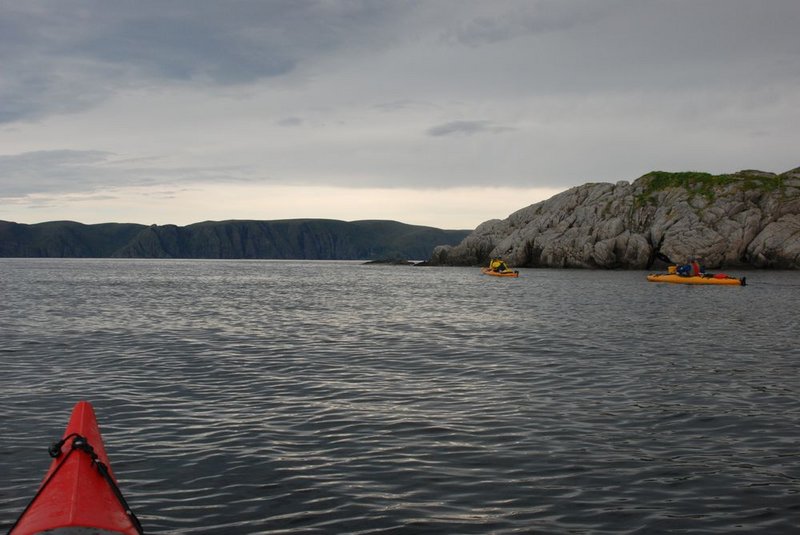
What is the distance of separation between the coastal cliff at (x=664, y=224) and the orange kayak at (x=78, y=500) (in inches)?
3827

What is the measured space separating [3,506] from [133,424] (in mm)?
4063

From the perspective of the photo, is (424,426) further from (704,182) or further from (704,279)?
(704,182)

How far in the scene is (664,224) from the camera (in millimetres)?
100500

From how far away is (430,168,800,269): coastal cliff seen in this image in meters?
94.0

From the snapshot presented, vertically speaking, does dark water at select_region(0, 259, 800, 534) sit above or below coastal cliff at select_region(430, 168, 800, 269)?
below

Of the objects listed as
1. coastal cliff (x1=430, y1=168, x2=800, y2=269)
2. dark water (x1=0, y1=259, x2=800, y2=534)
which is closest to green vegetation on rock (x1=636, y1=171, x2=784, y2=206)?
coastal cliff (x1=430, y1=168, x2=800, y2=269)

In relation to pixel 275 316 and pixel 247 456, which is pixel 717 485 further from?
pixel 275 316

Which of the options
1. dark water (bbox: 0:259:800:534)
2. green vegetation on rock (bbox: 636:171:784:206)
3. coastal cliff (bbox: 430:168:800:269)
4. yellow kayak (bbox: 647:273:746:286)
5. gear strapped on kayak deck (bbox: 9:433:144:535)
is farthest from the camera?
green vegetation on rock (bbox: 636:171:784:206)

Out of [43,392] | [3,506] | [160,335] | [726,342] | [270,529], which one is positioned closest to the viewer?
[270,529]

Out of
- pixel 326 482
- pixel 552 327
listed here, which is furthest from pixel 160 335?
pixel 326 482

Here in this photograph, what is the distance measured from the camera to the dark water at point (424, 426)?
8.41 metres

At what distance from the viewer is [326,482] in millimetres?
9383

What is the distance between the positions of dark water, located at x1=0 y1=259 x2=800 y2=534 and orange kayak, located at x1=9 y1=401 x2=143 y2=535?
1154mm

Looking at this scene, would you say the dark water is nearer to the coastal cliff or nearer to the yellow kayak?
the yellow kayak
